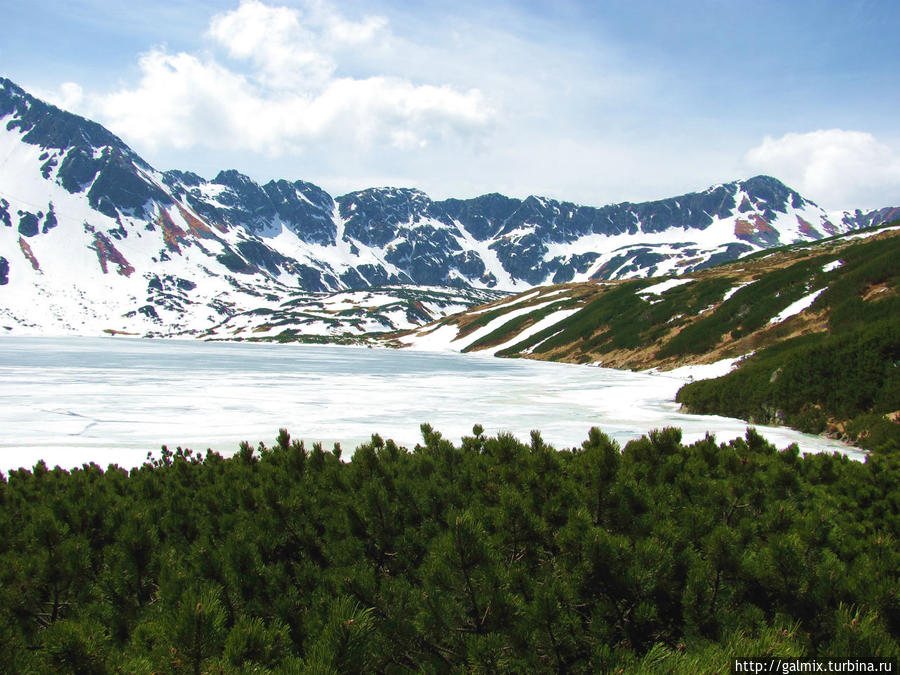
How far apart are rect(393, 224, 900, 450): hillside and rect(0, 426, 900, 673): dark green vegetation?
20.2 feet

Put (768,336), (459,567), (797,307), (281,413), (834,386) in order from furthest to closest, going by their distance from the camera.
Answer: (797,307) < (768,336) < (281,413) < (834,386) < (459,567)

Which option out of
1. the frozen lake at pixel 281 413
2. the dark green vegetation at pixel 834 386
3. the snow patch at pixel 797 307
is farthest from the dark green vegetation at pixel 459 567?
the snow patch at pixel 797 307

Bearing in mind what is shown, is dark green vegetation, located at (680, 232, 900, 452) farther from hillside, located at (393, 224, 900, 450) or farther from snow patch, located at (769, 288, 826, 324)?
snow patch, located at (769, 288, 826, 324)

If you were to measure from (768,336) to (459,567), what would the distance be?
53654 mm

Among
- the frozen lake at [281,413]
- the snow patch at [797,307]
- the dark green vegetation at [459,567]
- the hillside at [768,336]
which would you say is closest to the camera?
the dark green vegetation at [459,567]

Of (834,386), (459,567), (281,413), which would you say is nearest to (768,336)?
(834,386)

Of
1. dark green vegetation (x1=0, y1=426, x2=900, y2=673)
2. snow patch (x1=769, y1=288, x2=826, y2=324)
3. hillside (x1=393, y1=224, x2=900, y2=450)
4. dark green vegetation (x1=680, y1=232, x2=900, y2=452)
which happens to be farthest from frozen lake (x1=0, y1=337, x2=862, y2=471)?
snow patch (x1=769, y1=288, x2=826, y2=324)

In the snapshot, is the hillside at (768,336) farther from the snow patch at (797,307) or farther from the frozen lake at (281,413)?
the frozen lake at (281,413)

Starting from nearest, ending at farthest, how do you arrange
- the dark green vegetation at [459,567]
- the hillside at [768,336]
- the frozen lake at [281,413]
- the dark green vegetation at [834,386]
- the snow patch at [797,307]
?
the dark green vegetation at [459,567] → the frozen lake at [281,413] → the dark green vegetation at [834,386] → the hillside at [768,336] → the snow patch at [797,307]

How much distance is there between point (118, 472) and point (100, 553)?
9.90 feet

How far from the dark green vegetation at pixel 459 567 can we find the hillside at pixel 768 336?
616cm

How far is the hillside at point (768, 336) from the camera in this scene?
19938 mm

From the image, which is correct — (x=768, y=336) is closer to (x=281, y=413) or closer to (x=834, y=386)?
(x=834, y=386)

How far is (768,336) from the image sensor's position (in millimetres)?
48281
